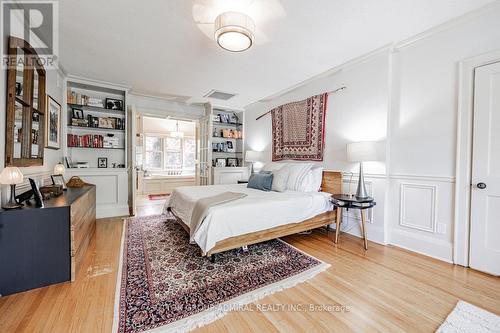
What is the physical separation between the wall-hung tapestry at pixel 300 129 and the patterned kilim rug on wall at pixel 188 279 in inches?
70.1

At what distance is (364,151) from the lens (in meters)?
2.67

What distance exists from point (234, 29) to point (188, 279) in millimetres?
2239

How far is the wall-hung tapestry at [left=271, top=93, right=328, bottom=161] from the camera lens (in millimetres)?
3613

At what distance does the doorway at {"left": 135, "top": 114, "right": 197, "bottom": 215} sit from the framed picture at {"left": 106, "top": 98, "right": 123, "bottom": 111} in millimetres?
2783

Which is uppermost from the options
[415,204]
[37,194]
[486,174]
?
[486,174]

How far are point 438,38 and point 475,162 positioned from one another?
139cm

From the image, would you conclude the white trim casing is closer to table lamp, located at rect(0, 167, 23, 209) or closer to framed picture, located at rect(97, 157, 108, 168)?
table lamp, located at rect(0, 167, 23, 209)

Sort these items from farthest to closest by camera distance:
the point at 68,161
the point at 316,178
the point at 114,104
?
the point at 114,104
the point at 68,161
the point at 316,178

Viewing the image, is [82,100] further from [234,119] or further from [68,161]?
[234,119]

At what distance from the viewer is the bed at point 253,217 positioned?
2.11m

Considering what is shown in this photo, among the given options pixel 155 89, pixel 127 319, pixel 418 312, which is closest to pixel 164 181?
pixel 155 89

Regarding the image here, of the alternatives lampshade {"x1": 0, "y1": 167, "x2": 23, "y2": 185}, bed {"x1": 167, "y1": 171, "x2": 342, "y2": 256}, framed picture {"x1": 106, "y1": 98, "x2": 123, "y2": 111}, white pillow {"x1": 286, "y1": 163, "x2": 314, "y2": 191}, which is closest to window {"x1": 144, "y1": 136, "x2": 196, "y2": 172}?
framed picture {"x1": 106, "y1": 98, "x2": 123, "y2": 111}

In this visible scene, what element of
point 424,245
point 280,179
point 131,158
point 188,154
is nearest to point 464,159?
point 424,245

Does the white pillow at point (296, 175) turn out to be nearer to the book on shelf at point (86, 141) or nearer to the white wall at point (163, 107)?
the white wall at point (163, 107)
